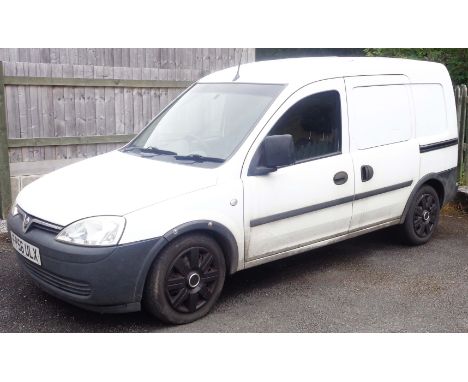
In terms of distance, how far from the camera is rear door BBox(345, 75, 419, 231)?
5.00 meters

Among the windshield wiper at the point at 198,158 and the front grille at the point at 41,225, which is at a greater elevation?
the windshield wiper at the point at 198,158

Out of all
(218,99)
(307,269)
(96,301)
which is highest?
(218,99)

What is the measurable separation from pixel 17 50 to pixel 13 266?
3.20 metres

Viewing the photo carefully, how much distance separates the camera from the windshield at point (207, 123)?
4.40m

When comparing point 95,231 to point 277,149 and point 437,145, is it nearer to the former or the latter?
point 277,149

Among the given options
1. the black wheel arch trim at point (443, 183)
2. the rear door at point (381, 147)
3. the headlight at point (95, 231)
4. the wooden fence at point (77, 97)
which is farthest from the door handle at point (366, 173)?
the wooden fence at point (77, 97)

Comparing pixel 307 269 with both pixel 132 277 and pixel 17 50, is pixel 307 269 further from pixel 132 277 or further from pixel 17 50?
pixel 17 50

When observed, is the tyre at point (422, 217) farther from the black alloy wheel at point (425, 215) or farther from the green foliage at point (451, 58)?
the green foliage at point (451, 58)

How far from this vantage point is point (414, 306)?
4355 mm

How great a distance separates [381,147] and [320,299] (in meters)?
1.64

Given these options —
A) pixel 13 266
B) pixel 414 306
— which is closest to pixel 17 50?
pixel 13 266

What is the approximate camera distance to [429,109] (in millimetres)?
5785

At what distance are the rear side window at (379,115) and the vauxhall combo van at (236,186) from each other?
15 mm

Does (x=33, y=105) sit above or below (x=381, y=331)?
above
